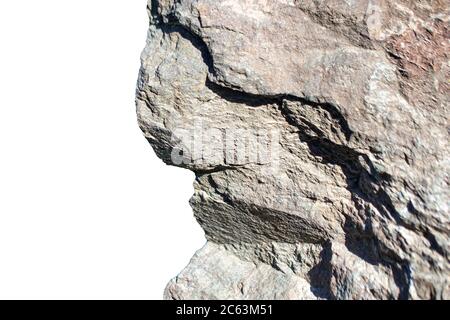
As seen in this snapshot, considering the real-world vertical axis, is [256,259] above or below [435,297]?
below

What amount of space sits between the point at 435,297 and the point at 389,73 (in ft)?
1.86

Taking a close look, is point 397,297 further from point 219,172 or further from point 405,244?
point 219,172

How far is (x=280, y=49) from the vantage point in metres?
1.43

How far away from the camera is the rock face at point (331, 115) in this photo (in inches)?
54.6

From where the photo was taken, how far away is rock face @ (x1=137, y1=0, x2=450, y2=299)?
139 centimetres

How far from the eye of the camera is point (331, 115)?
1436mm

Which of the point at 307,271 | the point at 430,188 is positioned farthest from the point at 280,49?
the point at 307,271

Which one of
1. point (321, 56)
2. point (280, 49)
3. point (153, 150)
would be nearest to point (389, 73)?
point (321, 56)

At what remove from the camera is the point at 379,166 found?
1403 millimetres
